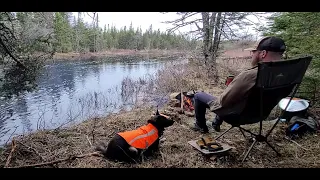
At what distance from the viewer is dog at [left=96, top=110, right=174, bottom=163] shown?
201 cm

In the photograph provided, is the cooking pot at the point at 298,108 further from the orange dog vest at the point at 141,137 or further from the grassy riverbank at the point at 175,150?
the orange dog vest at the point at 141,137

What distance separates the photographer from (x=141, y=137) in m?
2.08

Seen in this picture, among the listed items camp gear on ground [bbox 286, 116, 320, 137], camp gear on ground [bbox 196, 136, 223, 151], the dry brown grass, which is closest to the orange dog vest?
the dry brown grass

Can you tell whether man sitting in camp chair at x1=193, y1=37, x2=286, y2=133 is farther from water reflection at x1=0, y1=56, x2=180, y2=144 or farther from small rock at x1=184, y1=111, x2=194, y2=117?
water reflection at x1=0, y1=56, x2=180, y2=144

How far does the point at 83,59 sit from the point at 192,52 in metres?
9.52

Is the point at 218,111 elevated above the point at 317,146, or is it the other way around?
the point at 218,111

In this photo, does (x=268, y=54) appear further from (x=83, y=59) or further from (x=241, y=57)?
(x=83, y=59)

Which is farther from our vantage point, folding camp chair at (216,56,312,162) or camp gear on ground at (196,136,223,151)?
camp gear on ground at (196,136,223,151)

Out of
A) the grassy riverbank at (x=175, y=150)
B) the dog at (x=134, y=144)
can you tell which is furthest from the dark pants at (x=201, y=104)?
the dog at (x=134, y=144)

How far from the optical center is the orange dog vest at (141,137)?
2.04 meters

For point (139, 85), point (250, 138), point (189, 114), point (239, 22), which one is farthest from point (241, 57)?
point (250, 138)

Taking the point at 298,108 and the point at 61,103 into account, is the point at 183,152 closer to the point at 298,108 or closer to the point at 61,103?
the point at 298,108

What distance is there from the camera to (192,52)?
9.02 meters

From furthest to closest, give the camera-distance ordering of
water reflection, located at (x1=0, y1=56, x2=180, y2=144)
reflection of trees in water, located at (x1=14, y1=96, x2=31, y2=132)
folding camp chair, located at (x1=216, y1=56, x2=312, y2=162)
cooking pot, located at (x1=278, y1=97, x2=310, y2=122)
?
water reflection, located at (x1=0, y1=56, x2=180, y2=144), reflection of trees in water, located at (x1=14, y1=96, x2=31, y2=132), cooking pot, located at (x1=278, y1=97, x2=310, y2=122), folding camp chair, located at (x1=216, y1=56, x2=312, y2=162)
